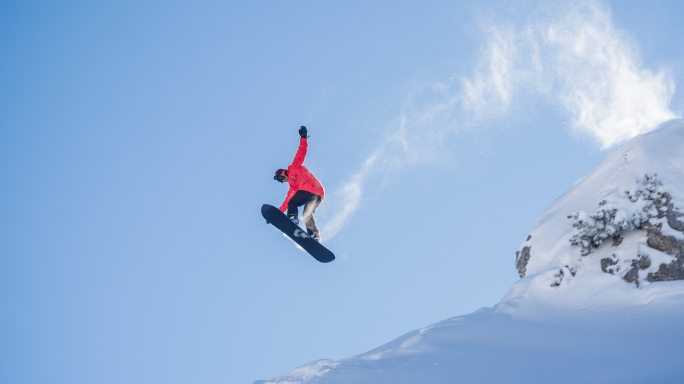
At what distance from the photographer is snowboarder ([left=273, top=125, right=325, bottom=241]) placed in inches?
520

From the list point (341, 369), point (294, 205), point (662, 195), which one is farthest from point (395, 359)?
point (294, 205)

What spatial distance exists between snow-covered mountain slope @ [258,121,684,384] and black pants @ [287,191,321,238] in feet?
15.9

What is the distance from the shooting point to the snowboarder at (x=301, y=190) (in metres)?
13.2

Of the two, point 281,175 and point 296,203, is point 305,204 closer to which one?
point 296,203

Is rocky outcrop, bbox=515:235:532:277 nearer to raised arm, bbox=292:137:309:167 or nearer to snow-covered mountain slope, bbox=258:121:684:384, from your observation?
snow-covered mountain slope, bbox=258:121:684:384

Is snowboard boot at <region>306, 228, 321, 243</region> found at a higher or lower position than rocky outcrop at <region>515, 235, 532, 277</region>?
higher

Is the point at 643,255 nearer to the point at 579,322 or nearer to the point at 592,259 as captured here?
the point at 592,259

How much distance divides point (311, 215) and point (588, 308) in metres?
7.22

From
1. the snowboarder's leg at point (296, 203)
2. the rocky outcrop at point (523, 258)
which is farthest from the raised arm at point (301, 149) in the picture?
the rocky outcrop at point (523, 258)

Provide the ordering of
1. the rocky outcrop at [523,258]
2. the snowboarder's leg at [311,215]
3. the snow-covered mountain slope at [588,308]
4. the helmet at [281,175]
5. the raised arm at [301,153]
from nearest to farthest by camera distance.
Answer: the snow-covered mountain slope at [588,308]
the rocky outcrop at [523,258]
the raised arm at [301,153]
the helmet at [281,175]
the snowboarder's leg at [311,215]

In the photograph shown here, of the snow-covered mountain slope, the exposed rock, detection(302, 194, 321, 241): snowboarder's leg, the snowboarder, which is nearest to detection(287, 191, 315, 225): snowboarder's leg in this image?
the snowboarder

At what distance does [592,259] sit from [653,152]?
3121 millimetres

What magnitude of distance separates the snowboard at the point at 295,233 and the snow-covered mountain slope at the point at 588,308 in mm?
4620

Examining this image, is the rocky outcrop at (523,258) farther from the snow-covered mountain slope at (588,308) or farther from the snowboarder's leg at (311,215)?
the snowboarder's leg at (311,215)
